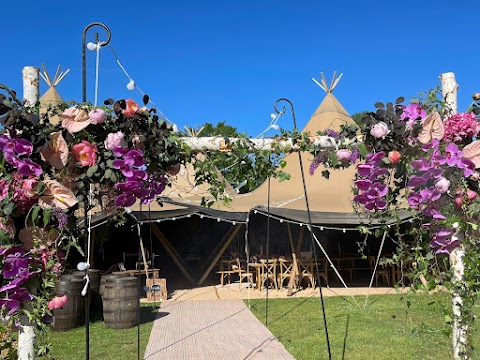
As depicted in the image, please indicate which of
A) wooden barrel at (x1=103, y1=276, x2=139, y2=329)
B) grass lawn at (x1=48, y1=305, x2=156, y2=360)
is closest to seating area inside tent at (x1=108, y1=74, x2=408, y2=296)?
wooden barrel at (x1=103, y1=276, x2=139, y2=329)

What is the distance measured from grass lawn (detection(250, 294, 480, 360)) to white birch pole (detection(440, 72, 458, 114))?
64.6 inches

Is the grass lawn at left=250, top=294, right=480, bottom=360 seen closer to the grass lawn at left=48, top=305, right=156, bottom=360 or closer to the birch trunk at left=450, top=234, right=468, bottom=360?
the birch trunk at left=450, top=234, right=468, bottom=360

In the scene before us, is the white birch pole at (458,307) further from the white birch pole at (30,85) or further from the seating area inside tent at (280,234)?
the seating area inside tent at (280,234)

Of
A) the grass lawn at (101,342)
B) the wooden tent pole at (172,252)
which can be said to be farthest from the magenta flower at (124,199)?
the wooden tent pole at (172,252)

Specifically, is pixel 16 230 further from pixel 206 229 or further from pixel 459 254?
pixel 206 229

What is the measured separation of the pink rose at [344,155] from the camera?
2543 mm

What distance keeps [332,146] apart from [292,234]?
8790mm

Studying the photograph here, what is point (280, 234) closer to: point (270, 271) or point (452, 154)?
point (270, 271)

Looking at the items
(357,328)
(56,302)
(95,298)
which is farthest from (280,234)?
(56,302)

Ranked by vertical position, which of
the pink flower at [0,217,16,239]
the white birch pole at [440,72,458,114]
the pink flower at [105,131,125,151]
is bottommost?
the pink flower at [0,217,16,239]

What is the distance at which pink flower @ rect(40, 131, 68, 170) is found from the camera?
1934 millimetres

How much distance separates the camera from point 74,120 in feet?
6.50

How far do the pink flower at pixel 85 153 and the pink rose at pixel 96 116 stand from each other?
95 millimetres

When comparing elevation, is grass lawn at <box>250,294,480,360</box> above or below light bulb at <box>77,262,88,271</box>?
below
